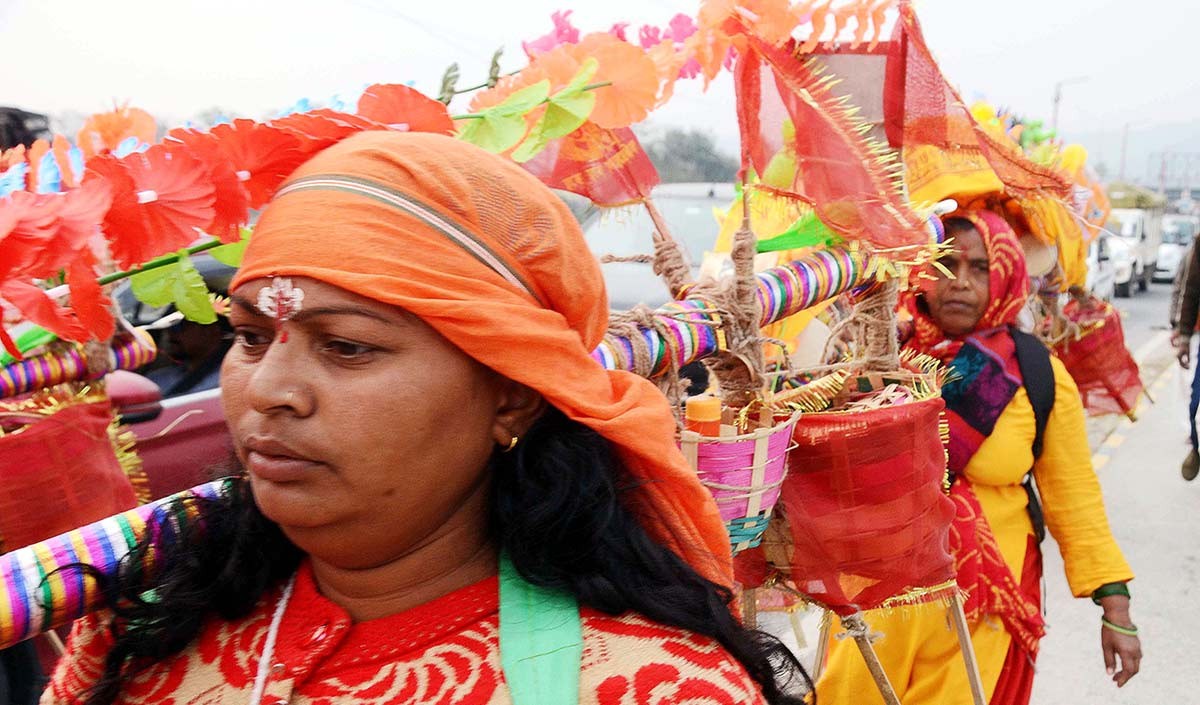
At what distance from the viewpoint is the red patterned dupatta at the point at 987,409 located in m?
2.54

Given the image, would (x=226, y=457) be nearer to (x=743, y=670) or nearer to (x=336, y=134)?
(x=336, y=134)

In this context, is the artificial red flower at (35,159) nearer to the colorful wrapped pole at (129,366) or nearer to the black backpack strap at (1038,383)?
the colorful wrapped pole at (129,366)

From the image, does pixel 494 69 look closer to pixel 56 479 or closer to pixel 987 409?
pixel 56 479

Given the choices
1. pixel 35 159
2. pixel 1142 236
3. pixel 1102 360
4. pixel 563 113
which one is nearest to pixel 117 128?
pixel 35 159

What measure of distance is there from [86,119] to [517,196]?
85 centimetres

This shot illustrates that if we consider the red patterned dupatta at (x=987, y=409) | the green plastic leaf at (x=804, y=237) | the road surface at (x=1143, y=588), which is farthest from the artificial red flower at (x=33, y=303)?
the road surface at (x=1143, y=588)

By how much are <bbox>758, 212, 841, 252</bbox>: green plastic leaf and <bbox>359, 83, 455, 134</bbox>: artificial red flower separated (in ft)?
3.27

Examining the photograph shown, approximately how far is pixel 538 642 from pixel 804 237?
1.30m

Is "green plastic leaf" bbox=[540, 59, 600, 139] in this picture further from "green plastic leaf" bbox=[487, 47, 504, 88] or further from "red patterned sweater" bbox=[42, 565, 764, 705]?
"red patterned sweater" bbox=[42, 565, 764, 705]

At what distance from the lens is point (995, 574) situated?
2562 mm

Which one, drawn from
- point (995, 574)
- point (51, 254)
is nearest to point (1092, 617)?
point (995, 574)

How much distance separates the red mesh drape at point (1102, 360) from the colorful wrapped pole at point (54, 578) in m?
3.58

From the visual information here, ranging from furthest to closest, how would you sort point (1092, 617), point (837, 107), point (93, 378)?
point (1092, 617), point (93, 378), point (837, 107)

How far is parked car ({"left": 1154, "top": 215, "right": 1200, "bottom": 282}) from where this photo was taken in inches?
975
